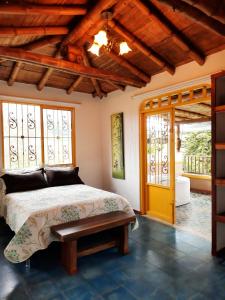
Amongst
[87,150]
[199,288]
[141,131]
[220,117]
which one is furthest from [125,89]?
[199,288]

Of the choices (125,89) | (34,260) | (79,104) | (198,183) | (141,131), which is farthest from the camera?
(198,183)

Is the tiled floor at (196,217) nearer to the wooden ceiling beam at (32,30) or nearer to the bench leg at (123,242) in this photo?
the bench leg at (123,242)

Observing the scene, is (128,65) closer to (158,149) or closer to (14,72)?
(158,149)

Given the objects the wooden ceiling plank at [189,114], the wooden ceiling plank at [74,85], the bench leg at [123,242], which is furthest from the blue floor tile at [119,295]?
the wooden ceiling plank at [189,114]

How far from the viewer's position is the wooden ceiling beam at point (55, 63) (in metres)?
2.95

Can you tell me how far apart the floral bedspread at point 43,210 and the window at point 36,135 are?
109 cm

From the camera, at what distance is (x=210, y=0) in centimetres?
221

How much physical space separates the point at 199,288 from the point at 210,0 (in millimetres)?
2917

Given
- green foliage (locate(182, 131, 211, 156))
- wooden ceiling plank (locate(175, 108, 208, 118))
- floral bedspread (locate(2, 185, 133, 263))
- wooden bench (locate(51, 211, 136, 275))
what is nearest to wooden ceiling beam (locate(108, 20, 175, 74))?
floral bedspread (locate(2, 185, 133, 263))

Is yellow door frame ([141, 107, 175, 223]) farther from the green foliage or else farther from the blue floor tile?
the green foliage

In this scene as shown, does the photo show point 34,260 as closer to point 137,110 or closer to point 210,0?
point 137,110

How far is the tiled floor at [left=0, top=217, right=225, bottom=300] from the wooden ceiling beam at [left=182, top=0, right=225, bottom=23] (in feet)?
9.15

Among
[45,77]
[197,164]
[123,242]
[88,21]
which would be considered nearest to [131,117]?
[45,77]

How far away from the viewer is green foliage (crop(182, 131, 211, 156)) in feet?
25.4
